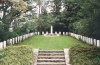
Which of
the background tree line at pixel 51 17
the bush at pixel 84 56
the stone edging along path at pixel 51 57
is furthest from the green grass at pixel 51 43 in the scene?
the bush at pixel 84 56

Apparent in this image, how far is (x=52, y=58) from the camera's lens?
2036 cm

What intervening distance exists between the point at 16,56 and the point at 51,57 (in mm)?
2846

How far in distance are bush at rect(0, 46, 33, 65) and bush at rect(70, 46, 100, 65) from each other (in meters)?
2.97

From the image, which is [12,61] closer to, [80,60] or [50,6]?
[80,60]

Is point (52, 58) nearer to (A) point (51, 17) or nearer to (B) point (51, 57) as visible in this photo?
(B) point (51, 57)

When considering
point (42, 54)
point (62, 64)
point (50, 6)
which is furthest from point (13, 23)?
point (50, 6)

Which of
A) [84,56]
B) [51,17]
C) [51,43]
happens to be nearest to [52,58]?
[84,56]

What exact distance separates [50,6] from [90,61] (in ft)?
204

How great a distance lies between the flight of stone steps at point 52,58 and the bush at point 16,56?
0.81 meters

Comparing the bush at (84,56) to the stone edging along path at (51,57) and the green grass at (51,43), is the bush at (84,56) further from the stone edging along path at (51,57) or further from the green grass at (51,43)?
the green grass at (51,43)

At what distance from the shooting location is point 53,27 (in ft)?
229

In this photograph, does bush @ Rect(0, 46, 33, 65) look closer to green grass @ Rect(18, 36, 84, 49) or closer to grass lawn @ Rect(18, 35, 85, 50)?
grass lawn @ Rect(18, 35, 85, 50)

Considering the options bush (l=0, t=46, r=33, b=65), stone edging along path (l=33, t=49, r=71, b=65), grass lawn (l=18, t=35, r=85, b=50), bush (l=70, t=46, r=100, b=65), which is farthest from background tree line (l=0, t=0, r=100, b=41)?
bush (l=0, t=46, r=33, b=65)

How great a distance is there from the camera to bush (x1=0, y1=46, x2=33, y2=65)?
17672 mm
